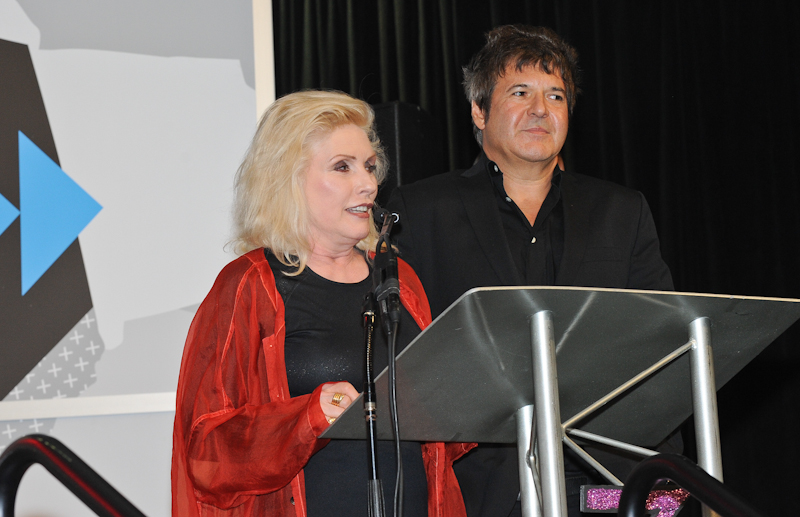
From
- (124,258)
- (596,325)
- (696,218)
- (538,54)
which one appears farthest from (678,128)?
(596,325)

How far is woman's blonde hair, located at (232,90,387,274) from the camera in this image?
5.79 feet

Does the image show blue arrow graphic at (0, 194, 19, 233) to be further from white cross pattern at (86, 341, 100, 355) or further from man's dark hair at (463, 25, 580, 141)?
man's dark hair at (463, 25, 580, 141)

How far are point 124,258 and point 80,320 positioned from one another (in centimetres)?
26

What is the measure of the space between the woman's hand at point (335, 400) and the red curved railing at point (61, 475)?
48 cm

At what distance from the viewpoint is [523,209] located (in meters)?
2.31

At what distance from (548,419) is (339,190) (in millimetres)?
761

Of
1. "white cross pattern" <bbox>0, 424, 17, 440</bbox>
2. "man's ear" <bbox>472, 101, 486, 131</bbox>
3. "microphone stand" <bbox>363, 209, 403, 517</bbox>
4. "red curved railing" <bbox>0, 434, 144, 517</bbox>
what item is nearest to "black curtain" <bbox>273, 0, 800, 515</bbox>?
"man's ear" <bbox>472, 101, 486, 131</bbox>

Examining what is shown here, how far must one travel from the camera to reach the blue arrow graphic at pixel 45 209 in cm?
273

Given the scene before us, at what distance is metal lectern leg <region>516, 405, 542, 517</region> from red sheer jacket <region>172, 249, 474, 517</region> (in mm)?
352

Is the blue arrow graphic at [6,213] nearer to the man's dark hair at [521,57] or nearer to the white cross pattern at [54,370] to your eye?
the white cross pattern at [54,370]

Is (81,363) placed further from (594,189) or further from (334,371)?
(594,189)

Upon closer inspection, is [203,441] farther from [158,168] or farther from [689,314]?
[158,168]

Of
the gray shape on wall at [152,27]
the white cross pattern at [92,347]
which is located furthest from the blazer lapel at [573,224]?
the white cross pattern at [92,347]

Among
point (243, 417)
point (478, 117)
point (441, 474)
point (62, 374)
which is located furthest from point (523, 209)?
point (62, 374)
